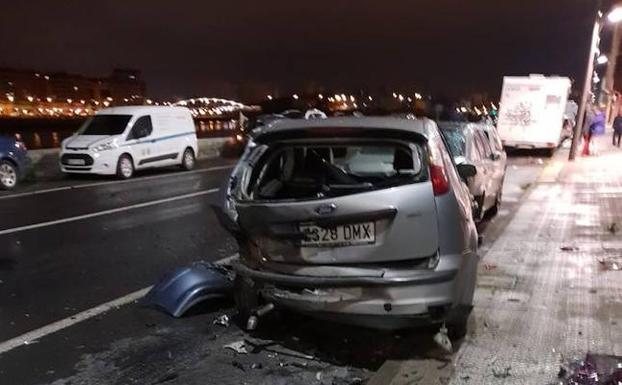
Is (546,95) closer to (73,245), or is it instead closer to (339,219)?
(73,245)

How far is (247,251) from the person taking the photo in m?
4.83

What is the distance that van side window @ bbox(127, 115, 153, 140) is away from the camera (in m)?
18.0

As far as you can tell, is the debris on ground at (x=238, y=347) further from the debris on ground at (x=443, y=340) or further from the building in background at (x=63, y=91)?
the building in background at (x=63, y=91)

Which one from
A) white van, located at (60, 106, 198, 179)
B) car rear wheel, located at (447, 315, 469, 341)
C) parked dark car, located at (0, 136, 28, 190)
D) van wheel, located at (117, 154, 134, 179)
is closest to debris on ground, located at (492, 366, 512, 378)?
car rear wheel, located at (447, 315, 469, 341)

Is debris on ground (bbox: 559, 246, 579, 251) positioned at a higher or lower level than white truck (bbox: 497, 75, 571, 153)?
lower

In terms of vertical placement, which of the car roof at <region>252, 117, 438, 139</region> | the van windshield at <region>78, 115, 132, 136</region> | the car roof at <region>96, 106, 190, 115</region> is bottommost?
the van windshield at <region>78, 115, 132, 136</region>

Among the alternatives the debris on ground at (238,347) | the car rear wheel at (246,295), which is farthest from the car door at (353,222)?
the debris on ground at (238,347)

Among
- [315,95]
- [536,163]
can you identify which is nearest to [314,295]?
[536,163]

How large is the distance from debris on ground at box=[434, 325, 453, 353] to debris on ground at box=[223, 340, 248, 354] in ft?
4.80

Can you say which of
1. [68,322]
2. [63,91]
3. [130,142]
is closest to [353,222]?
[68,322]

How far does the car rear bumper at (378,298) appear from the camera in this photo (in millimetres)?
4242

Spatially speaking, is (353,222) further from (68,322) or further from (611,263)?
(611,263)

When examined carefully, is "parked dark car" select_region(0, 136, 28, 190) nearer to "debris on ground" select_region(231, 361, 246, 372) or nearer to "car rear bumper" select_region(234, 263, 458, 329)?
"debris on ground" select_region(231, 361, 246, 372)

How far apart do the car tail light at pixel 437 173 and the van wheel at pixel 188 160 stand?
16138mm
